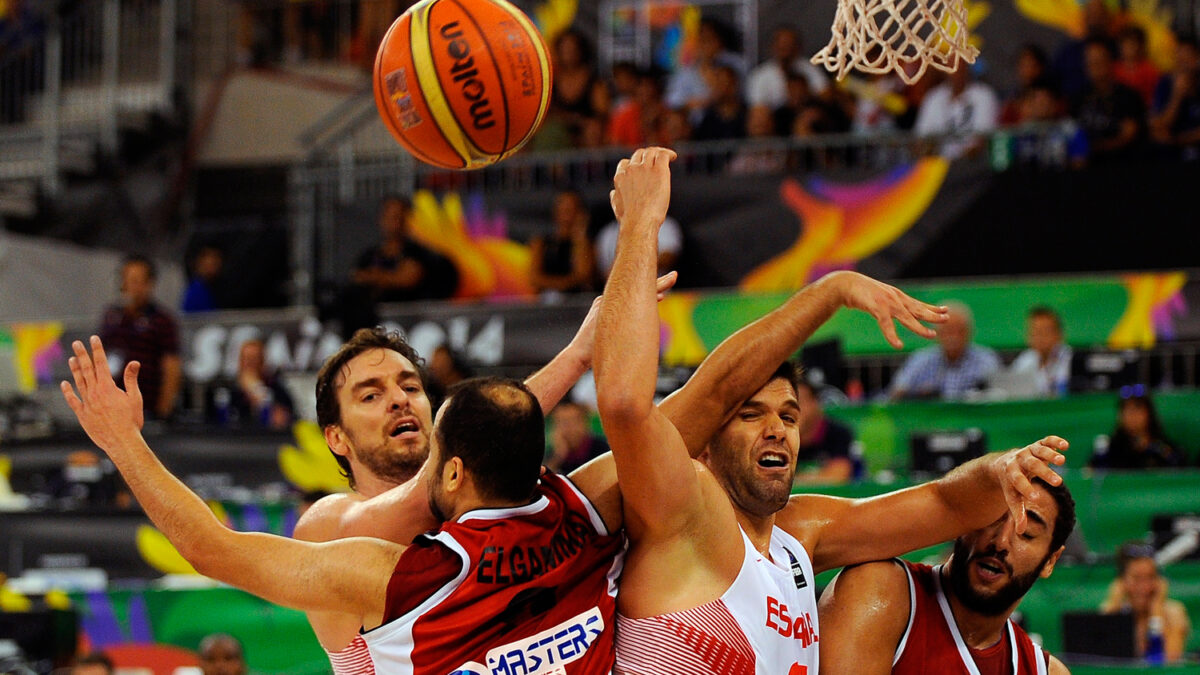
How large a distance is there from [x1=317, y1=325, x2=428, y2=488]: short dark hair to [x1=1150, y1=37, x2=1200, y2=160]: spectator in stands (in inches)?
307

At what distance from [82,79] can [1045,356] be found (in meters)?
11.4

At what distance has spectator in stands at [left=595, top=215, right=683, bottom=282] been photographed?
35.8 ft

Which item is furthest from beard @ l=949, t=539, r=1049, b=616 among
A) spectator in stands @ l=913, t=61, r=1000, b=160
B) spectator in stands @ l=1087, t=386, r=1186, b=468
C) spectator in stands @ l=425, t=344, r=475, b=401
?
spectator in stands @ l=913, t=61, r=1000, b=160

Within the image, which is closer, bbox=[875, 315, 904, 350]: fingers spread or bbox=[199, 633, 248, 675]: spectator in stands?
bbox=[875, 315, 904, 350]: fingers spread

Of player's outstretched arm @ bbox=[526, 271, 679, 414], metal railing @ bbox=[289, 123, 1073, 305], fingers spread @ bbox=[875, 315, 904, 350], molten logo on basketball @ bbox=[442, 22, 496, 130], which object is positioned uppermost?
molten logo on basketball @ bbox=[442, 22, 496, 130]

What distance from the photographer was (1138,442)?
867 centimetres

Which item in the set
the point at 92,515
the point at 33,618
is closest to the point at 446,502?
the point at 33,618

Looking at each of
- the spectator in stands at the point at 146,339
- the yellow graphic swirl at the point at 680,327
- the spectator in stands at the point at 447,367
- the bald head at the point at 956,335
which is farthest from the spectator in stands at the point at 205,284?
the bald head at the point at 956,335

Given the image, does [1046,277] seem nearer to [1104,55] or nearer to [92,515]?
[1104,55]

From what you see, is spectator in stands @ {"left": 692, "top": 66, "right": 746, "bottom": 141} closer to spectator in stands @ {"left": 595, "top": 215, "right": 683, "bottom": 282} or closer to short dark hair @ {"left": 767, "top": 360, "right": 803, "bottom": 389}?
spectator in stands @ {"left": 595, "top": 215, "right": 683, "bottom": 282}

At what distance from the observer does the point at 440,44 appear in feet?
15.2

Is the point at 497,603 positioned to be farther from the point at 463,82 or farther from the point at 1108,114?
the point at 1108,114

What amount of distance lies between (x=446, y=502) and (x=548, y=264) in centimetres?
758

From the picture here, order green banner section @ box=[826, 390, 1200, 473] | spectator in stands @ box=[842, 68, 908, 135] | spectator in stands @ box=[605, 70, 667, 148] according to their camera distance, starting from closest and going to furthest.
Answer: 1. green banner section @ box=[826, 390, 1200, 473]
2. spectator in stands @ box=[842, 68, 908, 135]
3. spectator in stands @ box=[605, 70, 667, 148]
